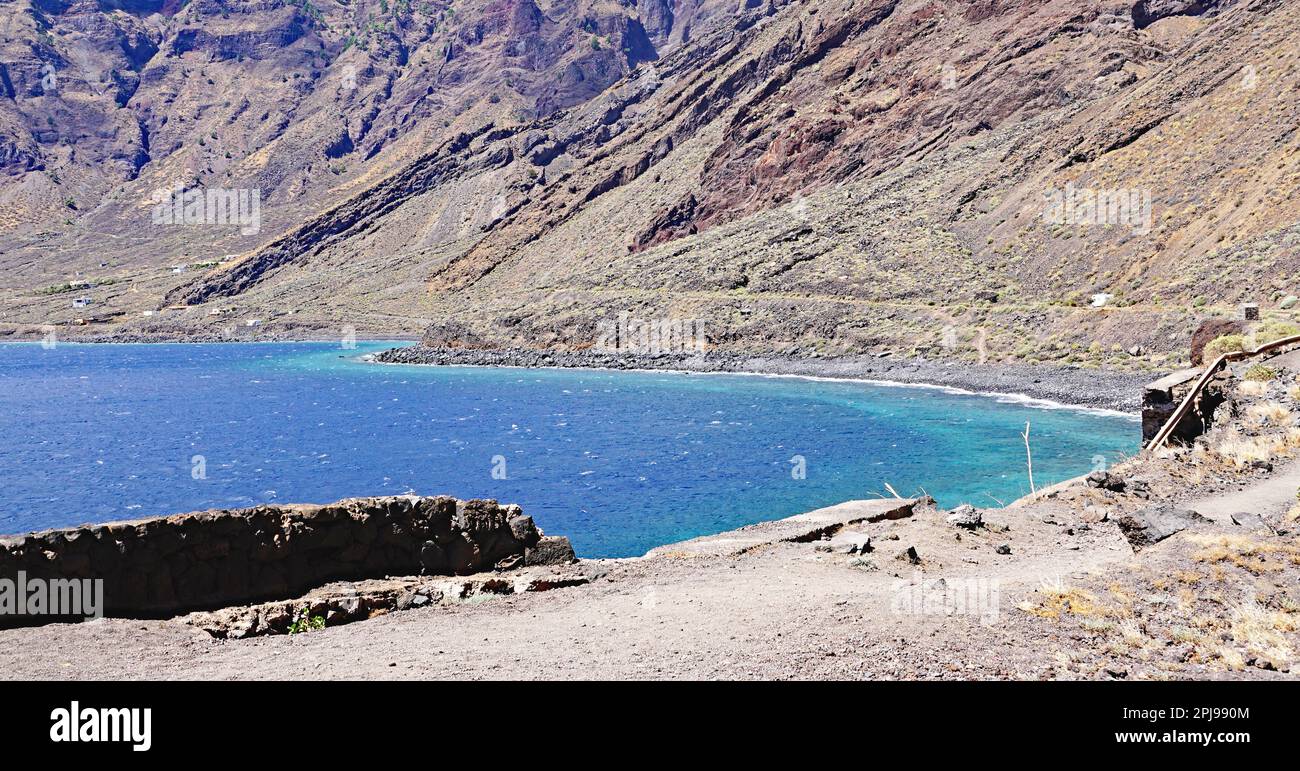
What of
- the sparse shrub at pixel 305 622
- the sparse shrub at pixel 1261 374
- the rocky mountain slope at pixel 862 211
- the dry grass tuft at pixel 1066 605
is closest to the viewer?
the dry grass tuft at pixel 1066 605

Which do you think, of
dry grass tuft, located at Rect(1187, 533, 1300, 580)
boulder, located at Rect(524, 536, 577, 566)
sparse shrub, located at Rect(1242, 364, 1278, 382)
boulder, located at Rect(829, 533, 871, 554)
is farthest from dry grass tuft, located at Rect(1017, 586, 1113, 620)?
sparse shrub, located at Rect(1242, 364, 1278, 382)

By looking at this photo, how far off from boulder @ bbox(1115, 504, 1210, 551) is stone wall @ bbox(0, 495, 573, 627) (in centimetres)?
846

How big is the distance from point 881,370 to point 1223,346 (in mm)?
31171

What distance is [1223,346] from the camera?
31469mm

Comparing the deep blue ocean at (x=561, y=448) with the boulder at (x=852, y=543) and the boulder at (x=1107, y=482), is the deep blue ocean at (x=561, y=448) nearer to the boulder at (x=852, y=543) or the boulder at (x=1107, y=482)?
the boulder at (x=1107, y=482)

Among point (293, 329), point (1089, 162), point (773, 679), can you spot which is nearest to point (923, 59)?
point (1089, 162)

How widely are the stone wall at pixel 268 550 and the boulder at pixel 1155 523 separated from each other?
8.46 m

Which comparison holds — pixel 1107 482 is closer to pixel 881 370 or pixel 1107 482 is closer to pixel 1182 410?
pixel 1182 410

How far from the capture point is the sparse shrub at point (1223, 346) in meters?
31.0

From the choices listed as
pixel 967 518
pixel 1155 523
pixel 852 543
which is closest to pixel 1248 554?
pixel 1155 523

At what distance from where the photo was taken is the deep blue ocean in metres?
30.7

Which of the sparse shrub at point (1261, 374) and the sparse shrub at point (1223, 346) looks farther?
the sparse shrub at point (1223, 346)

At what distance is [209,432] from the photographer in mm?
48812

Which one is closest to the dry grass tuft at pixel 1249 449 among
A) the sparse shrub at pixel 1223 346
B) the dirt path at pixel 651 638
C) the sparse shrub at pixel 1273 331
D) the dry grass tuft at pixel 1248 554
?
the dirt path at pixel 651 638
